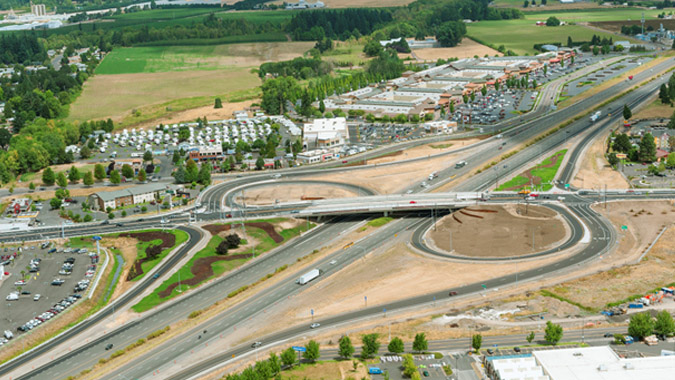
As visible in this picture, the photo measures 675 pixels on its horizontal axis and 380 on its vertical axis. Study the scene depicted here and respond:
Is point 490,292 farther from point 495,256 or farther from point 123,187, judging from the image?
point 123,187

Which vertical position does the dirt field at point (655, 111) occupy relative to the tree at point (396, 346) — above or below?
above

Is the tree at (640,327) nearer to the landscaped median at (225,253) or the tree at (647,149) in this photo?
the landscaped median at (225,253)

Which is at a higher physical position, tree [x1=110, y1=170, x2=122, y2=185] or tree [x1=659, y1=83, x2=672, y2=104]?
tree [x1=659, y1=83, x2=672, y2=104]

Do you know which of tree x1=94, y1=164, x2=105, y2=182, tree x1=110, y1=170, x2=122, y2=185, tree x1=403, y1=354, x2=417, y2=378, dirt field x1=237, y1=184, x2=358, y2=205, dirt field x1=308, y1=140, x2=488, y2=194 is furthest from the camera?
tree x1=94, y1=164, x2=105, y2=182

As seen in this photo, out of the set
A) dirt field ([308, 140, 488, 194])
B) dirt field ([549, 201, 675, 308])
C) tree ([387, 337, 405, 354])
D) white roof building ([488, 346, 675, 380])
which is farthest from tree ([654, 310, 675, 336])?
dirt field ([308, 140, 488, 194])

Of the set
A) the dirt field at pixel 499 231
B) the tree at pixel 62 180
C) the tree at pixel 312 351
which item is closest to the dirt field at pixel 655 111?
the dirt field at pixel 499 231

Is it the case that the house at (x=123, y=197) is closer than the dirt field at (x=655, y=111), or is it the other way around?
the house at (x=123, y=197)

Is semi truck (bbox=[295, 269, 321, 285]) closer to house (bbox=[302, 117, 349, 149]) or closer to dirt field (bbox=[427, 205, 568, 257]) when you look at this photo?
dirt field (bbox=[427, 205, 568, 257])
